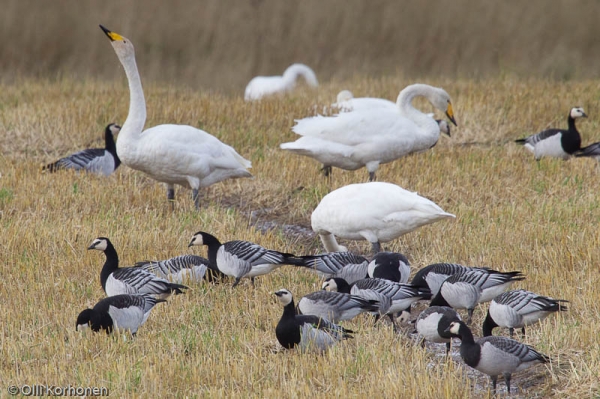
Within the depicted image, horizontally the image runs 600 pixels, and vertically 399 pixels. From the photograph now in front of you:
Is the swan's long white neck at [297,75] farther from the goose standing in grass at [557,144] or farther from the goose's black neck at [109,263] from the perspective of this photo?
the goose's black neck at [109,263]

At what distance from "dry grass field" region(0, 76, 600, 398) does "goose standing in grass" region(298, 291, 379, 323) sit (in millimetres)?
164

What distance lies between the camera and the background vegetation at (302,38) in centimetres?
1959

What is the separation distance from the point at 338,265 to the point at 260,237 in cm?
143

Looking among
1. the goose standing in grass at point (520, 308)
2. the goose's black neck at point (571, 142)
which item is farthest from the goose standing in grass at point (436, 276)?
the goose's black neck at point (571, 142)

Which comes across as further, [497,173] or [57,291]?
[497,173]

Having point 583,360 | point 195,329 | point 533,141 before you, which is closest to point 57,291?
point 195,329

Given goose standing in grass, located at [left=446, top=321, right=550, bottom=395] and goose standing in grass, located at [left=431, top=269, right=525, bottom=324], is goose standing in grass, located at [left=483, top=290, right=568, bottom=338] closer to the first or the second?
goose standing in grass, located at [left=431, top=269, right=525, bottom=324]

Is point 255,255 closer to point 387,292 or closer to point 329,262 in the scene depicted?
point 329,262

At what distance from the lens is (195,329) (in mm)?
6168

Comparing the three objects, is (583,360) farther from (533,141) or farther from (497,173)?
(533,141)

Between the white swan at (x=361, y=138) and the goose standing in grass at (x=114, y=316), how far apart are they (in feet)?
14.4

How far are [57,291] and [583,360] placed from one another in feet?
13.4

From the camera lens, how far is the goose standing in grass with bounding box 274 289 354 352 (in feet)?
18.8

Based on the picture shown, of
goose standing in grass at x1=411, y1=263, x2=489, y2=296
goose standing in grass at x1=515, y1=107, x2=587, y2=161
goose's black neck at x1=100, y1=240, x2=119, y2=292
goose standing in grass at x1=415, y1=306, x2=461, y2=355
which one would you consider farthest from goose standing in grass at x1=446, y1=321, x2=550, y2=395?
goose standing in grass at x1=515, y1=107, x2=587, y2=161
